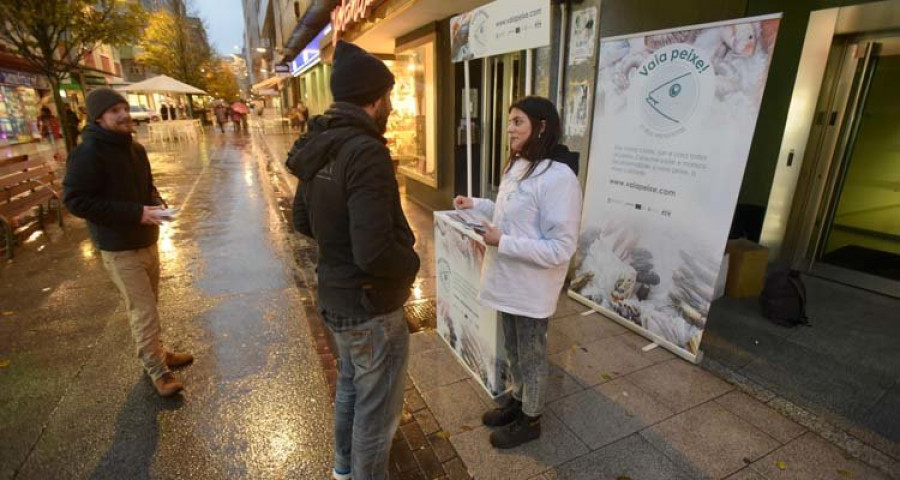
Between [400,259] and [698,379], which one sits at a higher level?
[400,259]

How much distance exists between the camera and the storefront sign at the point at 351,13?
21.9ft

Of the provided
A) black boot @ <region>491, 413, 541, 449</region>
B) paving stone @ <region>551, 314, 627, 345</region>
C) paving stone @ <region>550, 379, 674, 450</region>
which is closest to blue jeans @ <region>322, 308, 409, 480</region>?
black boot @ <region>491, 413, 541, 449</region>

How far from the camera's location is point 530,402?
7.67ft

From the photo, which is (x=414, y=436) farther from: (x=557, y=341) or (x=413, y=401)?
(x=557, y=341)

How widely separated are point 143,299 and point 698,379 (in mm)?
3733

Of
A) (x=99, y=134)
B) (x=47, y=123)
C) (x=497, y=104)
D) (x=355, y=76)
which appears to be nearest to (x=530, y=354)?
(x=355, y=76)

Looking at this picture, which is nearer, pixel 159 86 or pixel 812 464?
pixel 812 464

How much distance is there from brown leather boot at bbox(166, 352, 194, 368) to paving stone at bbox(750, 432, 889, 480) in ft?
12.1

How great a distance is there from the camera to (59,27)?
7547mm

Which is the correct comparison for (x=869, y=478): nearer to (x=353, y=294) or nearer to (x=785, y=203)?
(x=353, y=294)

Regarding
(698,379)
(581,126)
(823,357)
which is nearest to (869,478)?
(698,379)

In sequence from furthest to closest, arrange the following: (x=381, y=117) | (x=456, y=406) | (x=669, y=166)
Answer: (x=669, y=166), (x=456, y=406), (x=381, y=117)

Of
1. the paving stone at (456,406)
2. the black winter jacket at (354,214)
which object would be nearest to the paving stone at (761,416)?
the paving stone at (456,406)

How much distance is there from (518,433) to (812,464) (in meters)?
1.54
